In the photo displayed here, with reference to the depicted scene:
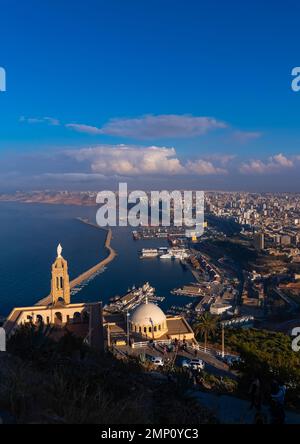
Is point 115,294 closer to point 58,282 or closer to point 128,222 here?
point 58,282

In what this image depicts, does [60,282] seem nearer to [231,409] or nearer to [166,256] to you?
[231,409]

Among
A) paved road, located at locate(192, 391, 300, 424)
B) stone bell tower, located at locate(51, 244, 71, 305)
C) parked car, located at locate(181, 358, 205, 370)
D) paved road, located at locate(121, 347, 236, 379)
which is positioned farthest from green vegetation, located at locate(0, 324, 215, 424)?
stone bell tower, located at locate(51, 244, 71, 305)

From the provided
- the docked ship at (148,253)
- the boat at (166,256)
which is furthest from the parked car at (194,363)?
the docked ship at (148,253)

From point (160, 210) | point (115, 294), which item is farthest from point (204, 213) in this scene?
point (115, 294)

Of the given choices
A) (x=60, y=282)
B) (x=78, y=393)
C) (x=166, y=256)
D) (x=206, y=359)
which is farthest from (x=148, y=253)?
(x=78, y=393)

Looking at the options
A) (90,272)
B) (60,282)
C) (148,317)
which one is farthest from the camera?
(90,272)
